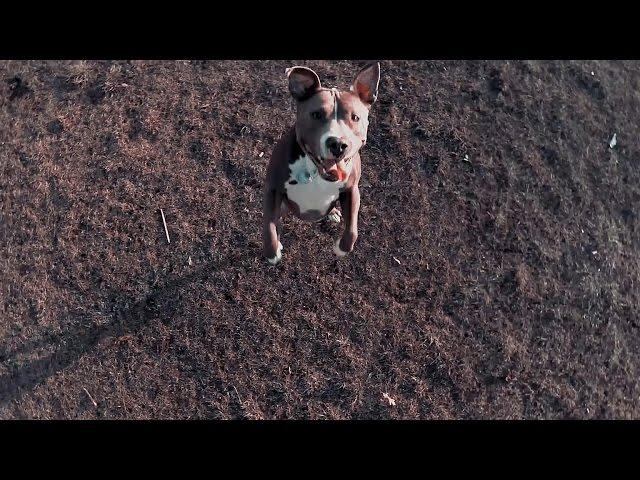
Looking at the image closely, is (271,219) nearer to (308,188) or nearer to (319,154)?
(308,188)

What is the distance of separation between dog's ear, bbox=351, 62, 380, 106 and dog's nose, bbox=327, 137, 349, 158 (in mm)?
462

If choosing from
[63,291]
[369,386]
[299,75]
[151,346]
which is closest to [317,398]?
[369,386]

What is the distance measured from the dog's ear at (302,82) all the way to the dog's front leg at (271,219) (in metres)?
0.68

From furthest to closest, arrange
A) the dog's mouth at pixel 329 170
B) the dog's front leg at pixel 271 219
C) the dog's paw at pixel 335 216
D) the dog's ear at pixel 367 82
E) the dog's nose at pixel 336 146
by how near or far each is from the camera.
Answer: the dog's paw at pixel 335 216
the dog's front leg at pixel 271 219
the dog's ear at pixel 367 82
the dog's mouth at pixel 329 170
the dog's nose at pixel 336 146

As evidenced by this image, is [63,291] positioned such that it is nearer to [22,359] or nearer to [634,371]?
[22,359]

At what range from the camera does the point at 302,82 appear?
283 cm

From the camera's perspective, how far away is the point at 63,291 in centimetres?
458

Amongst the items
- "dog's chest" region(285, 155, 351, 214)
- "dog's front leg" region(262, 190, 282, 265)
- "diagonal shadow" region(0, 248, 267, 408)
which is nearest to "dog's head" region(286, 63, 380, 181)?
"dog's chest" region(285, 155, 351, 214)

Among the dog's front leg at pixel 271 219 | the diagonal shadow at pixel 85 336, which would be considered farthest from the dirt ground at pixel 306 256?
the dog's front leg at pixel 271 219

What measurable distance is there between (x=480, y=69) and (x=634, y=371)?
3.13 m

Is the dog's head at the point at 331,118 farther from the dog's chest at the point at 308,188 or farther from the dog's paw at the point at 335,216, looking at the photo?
the dog's paw at the point at 335,216

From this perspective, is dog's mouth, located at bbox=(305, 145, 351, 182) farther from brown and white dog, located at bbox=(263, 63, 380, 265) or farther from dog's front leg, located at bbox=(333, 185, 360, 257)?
dog's front leg, located at bbox=(333, 185, 360, 257)

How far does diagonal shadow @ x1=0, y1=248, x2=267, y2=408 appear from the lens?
14.4 feet

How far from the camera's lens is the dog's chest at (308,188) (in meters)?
3.13
